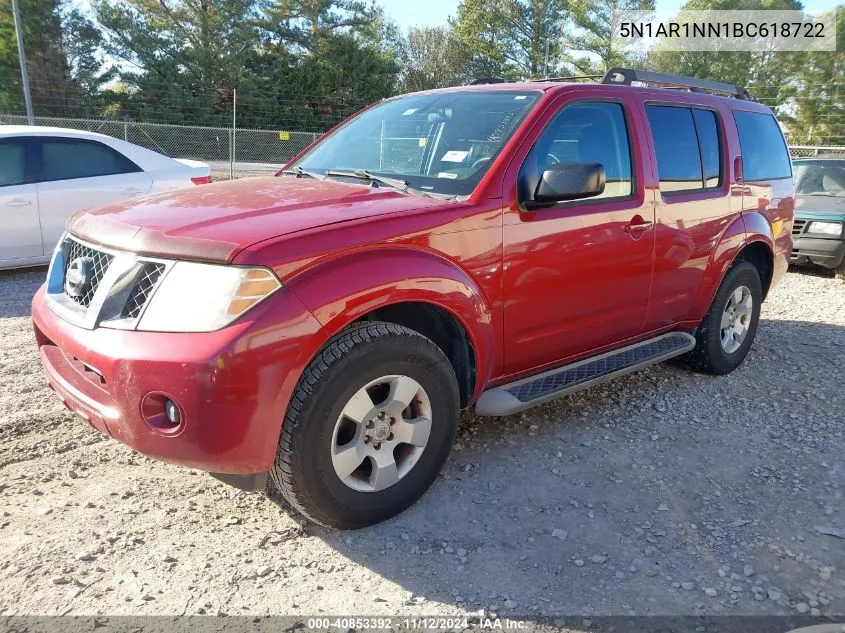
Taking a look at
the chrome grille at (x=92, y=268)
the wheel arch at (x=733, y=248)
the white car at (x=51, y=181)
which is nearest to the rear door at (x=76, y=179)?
the white car at (x=51, y=181)

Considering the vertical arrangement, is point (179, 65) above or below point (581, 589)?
above

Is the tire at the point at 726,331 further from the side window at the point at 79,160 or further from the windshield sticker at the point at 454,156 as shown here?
the side window at the point at 79,160

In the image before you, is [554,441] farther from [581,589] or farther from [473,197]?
[473,197]

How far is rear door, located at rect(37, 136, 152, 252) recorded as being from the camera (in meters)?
6.52

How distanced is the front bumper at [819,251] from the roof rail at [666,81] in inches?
175

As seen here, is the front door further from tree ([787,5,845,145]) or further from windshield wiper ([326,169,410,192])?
tree ([787,5,845,145])

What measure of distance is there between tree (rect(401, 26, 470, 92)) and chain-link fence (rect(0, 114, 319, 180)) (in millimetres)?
24027

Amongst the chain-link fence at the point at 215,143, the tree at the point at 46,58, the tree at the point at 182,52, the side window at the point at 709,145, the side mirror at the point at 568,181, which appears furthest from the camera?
the tree at the point at 182,52

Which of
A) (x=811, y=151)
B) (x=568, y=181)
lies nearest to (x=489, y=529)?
(x=568, y=181)

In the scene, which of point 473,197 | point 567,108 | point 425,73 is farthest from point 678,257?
point 425,73

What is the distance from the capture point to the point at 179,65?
3312cm

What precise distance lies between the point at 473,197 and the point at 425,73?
4524 centimetres

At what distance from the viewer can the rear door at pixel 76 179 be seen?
6523 millimetres

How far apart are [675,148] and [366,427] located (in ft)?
8.88
